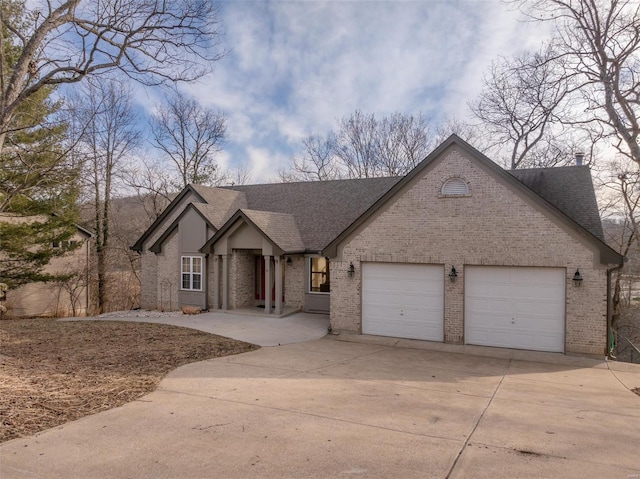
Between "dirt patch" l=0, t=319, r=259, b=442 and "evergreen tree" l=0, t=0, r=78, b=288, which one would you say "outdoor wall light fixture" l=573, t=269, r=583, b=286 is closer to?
"dirt patch" l=0, t=319, r=259, b=442

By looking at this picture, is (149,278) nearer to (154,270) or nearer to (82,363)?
(154,270)

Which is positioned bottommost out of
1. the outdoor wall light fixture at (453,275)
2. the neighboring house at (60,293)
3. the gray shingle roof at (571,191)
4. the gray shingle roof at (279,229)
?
the neighboring house at (60,293)

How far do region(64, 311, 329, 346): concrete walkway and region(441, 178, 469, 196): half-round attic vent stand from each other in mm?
6076

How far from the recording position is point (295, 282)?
19.0 m

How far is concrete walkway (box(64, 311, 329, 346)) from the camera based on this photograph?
46.1 ft

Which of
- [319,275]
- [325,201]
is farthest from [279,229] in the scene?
[325,201]

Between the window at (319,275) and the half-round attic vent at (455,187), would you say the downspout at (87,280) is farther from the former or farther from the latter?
the half-round attic vent at (455,187)

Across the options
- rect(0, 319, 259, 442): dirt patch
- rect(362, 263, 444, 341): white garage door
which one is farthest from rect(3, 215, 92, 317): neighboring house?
rect(362, 263, 444, 341): white garage door

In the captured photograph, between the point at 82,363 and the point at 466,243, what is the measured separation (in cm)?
1055

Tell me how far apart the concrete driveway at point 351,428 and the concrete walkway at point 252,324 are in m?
3.53

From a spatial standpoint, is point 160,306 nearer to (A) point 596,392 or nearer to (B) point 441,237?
(B) point 441,237

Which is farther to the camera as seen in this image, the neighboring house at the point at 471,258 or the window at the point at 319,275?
the window at the point at 319,275

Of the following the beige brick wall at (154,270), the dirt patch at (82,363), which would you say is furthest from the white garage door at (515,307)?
the beige brick wall at (154,270)

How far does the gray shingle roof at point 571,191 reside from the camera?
43.1 feet
